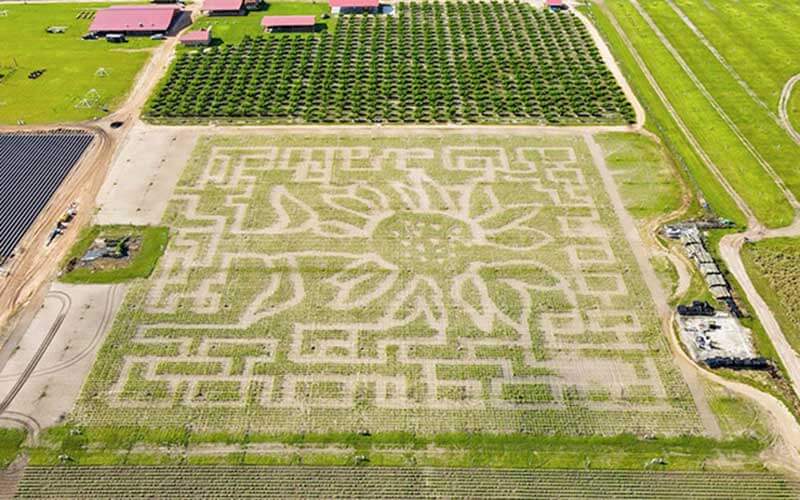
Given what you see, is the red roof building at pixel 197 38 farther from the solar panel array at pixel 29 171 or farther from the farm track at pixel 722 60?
the farm track at pixel 722 60

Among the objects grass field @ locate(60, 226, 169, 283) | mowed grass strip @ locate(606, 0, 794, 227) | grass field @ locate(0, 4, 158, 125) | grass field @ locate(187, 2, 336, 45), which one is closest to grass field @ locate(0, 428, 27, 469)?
grass field @ locate(60, 226, 169, 283)

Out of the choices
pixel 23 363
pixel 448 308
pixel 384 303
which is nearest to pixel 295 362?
pixel 384 303

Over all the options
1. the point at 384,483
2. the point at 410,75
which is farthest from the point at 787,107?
the point at 384,483

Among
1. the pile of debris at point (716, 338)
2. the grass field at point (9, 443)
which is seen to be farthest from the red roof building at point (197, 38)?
the pile of debris at point (716, 338)

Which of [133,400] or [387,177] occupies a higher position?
[387,177]

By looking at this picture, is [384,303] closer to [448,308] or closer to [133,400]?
[448,308]

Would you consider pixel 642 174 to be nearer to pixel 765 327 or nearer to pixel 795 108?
pixel 765 327

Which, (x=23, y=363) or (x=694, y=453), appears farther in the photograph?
(x=23, y=363)

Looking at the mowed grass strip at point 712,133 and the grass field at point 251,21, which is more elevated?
the grass field at point 251,21
